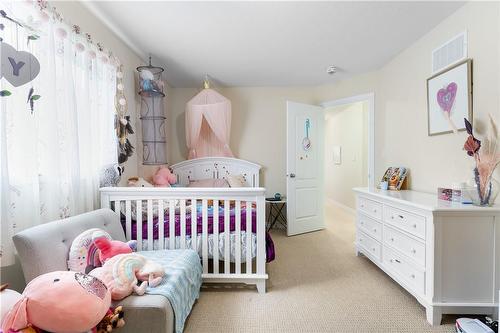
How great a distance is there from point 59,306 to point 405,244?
217 centimetres

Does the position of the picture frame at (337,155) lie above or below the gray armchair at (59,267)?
above

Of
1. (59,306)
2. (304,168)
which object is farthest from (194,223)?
(304,168)

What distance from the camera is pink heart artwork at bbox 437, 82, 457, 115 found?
6.55 feet

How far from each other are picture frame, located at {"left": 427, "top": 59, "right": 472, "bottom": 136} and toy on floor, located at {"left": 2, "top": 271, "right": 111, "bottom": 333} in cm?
271

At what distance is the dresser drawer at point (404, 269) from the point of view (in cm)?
170

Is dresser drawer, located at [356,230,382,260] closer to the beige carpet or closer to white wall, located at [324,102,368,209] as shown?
the beige carpet

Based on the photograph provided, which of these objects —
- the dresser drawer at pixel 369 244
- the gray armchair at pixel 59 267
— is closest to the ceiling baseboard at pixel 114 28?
the gray armchair at pixel 59 267

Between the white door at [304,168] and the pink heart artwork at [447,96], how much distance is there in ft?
5.66

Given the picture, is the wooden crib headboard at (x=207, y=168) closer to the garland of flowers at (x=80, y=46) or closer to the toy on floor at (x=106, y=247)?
the garland of flowers at (x=80, y=46)

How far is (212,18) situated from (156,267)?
6.49 ft

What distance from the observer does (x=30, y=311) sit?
3.08 feet

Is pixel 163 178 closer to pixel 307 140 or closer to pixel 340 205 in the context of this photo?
pixel 307 140

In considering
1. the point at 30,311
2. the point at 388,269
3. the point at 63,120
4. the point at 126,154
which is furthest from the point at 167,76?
the point at 388,269

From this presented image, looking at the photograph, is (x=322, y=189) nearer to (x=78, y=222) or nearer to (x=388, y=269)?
(x=388, y=269)
